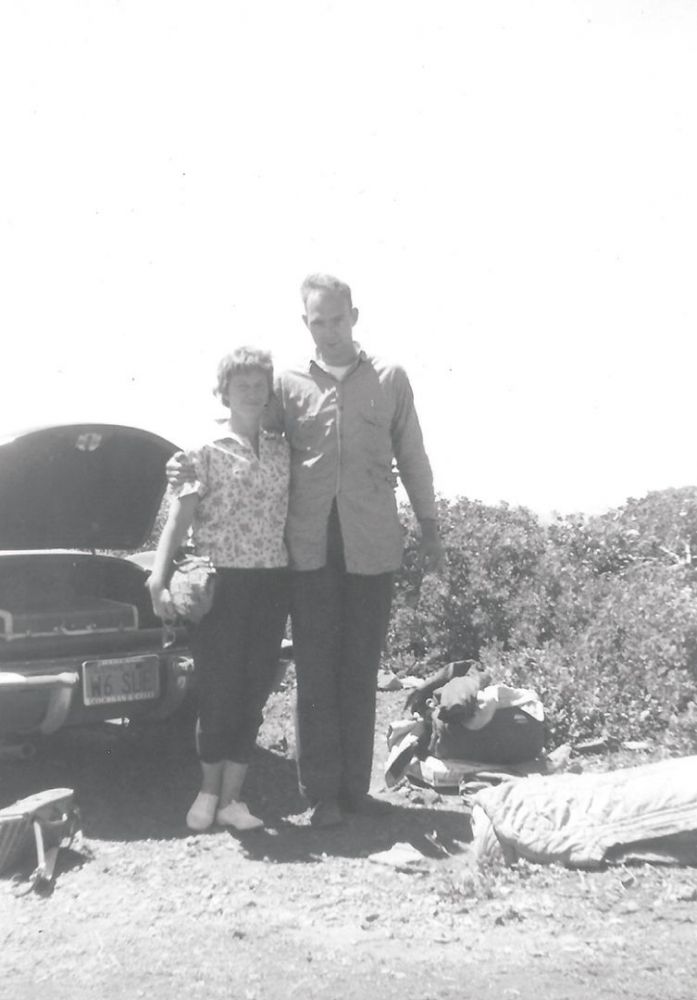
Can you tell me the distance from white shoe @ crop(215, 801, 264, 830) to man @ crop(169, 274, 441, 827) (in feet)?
0.82

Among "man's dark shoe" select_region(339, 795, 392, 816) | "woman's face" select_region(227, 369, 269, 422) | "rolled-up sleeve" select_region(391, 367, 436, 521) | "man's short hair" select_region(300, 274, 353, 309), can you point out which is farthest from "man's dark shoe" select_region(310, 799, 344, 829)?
"man's short hair" select_region(300, 274, 353, 309)

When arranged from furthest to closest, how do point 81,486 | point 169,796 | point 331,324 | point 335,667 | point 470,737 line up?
1. point 81,486
2. point 169,796
3. point 470,737
4. point 335,667
5. point 331,324

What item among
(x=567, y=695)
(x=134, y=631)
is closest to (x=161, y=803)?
(x=134, y=631)

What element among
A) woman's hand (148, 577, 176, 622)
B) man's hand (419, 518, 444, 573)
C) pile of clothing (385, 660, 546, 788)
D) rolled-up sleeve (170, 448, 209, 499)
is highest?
rolled-up sleeve (170, 448, 209, 499)

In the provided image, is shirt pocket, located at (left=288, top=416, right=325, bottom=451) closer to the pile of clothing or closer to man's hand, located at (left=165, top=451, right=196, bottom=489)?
man's hand, located at (left=165, top=451, right=196, bottom=489)

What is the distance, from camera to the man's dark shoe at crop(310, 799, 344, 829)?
4934mm

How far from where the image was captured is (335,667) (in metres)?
5.05

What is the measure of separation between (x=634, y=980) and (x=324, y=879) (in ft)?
4.60

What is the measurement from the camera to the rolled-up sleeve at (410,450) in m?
5.09

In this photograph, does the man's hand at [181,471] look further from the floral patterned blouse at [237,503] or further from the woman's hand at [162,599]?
the woman's hand at [162,599]

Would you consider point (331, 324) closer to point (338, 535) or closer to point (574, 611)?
point (338, 535)

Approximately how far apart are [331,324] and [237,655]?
4.68 feet

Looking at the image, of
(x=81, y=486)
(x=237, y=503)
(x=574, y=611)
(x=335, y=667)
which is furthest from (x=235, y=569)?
(x=574, y=611)

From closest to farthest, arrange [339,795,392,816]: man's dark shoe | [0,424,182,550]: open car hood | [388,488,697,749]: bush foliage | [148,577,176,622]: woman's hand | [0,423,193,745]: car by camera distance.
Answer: [148,577,176,622]: woman's hand → [339,795,392,816]: man's dark shoe → [0,423,193,745]: car → [0,424,182,550]: open car hood → [388,488,697,749]: bush foliage
